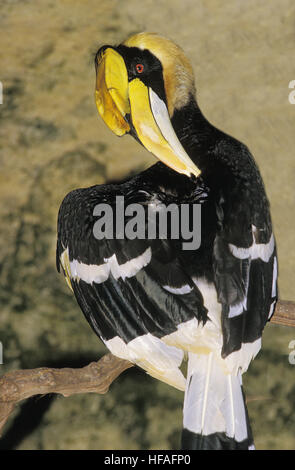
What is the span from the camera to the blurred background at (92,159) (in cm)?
177

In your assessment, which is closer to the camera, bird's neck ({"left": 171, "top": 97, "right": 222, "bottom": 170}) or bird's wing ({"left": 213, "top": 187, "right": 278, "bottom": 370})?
bird's wing ({"left": 213, "top": 187, "right": 278, "bottom": 370})

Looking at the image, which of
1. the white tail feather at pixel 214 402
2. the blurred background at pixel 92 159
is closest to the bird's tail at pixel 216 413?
the white tail feather at pixel 214 402

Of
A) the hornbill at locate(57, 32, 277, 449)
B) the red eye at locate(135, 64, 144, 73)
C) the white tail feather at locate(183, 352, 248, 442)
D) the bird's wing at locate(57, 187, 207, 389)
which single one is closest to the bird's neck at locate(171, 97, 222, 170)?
the hornbill at locate(57, 32, 277, 449)

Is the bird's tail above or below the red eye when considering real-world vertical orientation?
below

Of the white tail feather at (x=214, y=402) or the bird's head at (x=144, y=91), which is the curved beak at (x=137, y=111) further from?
the white tail feather at (x=214, y=402)

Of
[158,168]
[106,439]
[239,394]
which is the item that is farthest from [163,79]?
[106,439]

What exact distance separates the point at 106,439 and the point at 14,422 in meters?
0.30

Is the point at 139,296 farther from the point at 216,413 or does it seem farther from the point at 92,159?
the point at 92,159

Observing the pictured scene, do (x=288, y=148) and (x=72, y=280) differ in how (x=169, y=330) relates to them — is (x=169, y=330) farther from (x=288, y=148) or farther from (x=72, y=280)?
(x=288, y=148)

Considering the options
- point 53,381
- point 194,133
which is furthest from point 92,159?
point 53,381

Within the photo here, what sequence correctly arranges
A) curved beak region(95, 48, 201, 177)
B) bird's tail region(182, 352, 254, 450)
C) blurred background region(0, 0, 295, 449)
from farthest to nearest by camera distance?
blurred background region(0, 0, 295, 449)
curved beak region(95, 48, 201, 177)
bird's tail region(182, 352, 254, 450)

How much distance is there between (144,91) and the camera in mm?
1166

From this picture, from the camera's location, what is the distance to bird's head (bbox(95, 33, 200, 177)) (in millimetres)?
1097

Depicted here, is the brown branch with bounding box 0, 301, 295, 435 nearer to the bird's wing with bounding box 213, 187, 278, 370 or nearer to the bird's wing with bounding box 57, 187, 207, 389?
the bird's wing with bounding box 57, 187, 207, 389
